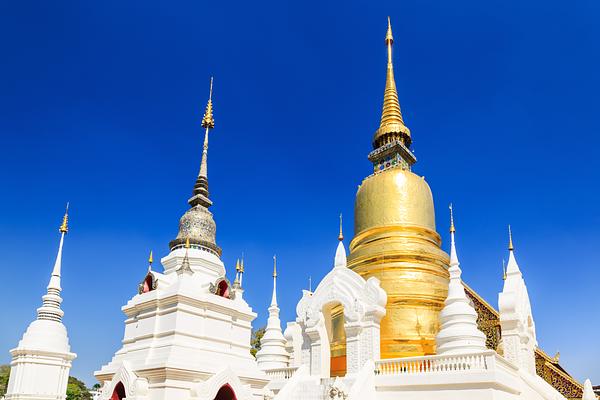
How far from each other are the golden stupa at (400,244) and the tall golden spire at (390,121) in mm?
39

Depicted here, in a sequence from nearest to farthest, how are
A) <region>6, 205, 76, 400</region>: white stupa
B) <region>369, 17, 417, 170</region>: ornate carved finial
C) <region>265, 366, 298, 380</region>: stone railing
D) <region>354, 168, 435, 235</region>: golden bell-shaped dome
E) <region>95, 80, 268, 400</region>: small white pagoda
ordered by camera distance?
<region>95, 80, 268, 400</region>: small white pagoda
<region>265, 366, 298, 380</region>: stone railing
<region>6, 205, 76, 400</region>: white stupa
<region>354, 168, 435, 235</region>: golden bell-shaped dome
<region>369, 17, 417, 170</region>: ornate carved finial

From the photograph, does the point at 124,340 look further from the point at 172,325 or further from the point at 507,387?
the point at 507,387

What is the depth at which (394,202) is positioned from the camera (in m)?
18.2

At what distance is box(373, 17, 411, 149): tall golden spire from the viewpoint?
20.8 m

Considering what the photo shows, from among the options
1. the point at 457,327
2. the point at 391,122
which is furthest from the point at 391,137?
the point at 457,327

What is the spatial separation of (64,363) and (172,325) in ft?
19.9

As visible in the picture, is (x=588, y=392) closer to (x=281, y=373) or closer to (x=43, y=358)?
(x=281, y=373)

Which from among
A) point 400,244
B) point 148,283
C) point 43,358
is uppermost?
point 400,244

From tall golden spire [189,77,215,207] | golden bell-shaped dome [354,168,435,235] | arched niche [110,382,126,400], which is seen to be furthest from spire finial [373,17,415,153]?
arched niche [110,382,126,400]

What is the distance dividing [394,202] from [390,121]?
4431 millimetres

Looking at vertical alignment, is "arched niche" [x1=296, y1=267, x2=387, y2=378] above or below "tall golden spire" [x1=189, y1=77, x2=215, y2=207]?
below

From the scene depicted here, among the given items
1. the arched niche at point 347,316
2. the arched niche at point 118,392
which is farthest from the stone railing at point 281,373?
the arched niche at point 118,392

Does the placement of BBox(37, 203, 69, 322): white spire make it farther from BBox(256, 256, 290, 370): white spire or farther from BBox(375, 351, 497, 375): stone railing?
BBox(375, 351, 497, 375): stone railing

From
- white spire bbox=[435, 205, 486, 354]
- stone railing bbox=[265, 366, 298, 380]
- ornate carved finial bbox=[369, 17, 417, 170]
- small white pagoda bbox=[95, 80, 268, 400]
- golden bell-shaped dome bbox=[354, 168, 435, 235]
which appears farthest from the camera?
ornate carved finial bbox=[369, 17, 417, 170]
